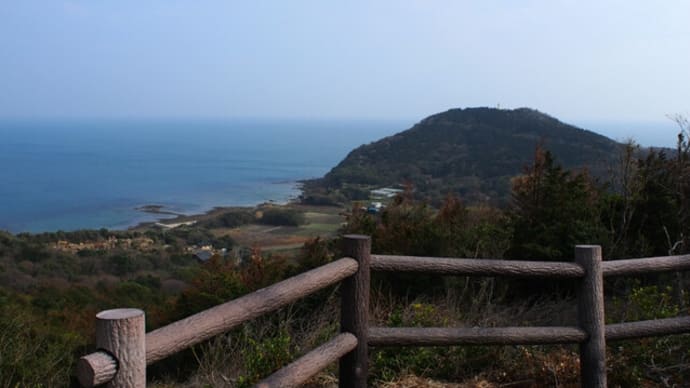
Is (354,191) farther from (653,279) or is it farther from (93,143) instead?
(93,143)

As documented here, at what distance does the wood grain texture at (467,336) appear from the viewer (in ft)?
10.8

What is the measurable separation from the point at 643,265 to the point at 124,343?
9.36 feet

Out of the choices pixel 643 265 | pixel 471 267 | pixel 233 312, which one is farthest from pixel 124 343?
pixel 643 265

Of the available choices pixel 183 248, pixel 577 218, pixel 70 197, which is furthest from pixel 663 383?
pixel 70 197

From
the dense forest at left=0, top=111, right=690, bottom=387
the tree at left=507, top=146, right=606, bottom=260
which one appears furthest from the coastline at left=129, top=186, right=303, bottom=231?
the tree at left=507, top=146, right=606, bottom=260

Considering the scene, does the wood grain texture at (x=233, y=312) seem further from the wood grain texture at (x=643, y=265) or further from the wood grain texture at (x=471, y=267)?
the wood grain texture at (x=643, y=265)

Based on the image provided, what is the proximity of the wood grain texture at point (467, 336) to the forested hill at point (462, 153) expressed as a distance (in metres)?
26.7

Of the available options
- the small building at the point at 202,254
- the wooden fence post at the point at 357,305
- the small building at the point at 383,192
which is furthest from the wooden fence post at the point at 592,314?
the small building at the point at 383,192

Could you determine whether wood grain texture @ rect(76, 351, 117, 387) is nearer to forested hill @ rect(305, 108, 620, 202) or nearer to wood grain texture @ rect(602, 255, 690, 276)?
wood grain texture @ rect(602, 255, 690, 276)

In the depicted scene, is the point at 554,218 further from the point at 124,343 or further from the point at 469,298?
the point at 124,343

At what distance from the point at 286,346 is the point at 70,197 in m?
71.4

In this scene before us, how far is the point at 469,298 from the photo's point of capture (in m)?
6.96

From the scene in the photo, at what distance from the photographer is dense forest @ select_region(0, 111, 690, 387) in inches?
168

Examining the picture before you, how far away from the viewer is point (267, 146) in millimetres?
145875
